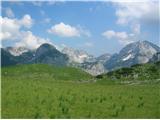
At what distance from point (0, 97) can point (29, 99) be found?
8.45 ft

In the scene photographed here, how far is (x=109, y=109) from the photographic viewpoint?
28734mm

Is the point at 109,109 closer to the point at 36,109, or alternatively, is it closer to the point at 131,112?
the point at 131,112

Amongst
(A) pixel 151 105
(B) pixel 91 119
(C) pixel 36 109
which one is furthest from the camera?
Result: (A) pixel 151 105

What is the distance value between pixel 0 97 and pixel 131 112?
424 inches

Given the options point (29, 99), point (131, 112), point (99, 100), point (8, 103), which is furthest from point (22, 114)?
point (99, 100)

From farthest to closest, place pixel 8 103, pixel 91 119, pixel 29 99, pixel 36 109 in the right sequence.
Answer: pixel 29 99 < pixel 8 103 < pixel 36 109 < pixel 91 119

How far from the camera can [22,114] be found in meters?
24.2

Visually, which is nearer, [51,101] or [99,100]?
[51,101]

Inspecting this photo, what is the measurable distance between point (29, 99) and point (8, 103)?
2.83 meters

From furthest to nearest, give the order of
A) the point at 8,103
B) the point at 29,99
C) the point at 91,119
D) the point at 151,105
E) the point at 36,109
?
the point at 151,105 → the point at 29,99 → the point at 8,103 → the point at 36,109 → the point at 91,119

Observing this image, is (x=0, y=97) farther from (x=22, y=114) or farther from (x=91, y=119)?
(x=91, y=119)

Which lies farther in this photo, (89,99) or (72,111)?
(89,99)

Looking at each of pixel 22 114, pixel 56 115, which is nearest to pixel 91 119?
pixel 56 115

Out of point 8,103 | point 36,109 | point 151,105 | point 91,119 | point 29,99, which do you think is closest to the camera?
point 91,119
